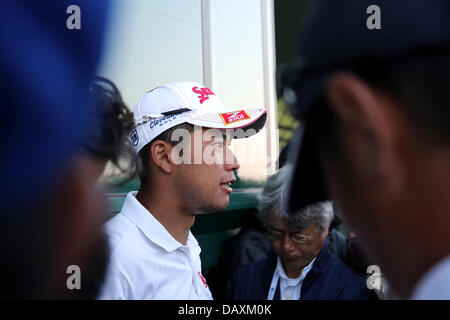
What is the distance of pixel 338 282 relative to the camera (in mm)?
2156

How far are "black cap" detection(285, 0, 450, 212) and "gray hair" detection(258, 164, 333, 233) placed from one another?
5.53 feet

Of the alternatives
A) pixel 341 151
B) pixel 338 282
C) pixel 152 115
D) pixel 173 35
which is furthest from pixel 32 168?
pixel 173 35

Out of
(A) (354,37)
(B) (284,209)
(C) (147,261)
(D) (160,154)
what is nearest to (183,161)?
(D) (160,154)

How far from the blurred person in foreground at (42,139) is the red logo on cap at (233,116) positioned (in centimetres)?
133

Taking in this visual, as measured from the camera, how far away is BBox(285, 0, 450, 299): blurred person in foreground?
524mm

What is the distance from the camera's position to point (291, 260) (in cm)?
227

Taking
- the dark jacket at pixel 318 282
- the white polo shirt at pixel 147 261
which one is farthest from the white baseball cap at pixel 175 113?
the dark jacket at pixel 318 282

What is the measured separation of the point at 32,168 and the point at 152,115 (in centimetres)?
135

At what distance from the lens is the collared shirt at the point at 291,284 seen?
7.32ft

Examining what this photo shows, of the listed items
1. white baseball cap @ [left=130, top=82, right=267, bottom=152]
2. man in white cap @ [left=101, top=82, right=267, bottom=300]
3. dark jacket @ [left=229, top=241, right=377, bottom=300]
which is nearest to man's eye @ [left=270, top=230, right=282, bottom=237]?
dark jacket @ [left=229, top=241, right=377, bottom=300]

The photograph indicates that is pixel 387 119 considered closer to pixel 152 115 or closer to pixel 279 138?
pixel 152 115

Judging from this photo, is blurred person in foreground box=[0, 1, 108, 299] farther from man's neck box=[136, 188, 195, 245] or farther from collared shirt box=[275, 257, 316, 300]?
collared shirt box=[275, 257, 316, 300]

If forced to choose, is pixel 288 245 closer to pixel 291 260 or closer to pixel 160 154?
pixel 291 260
